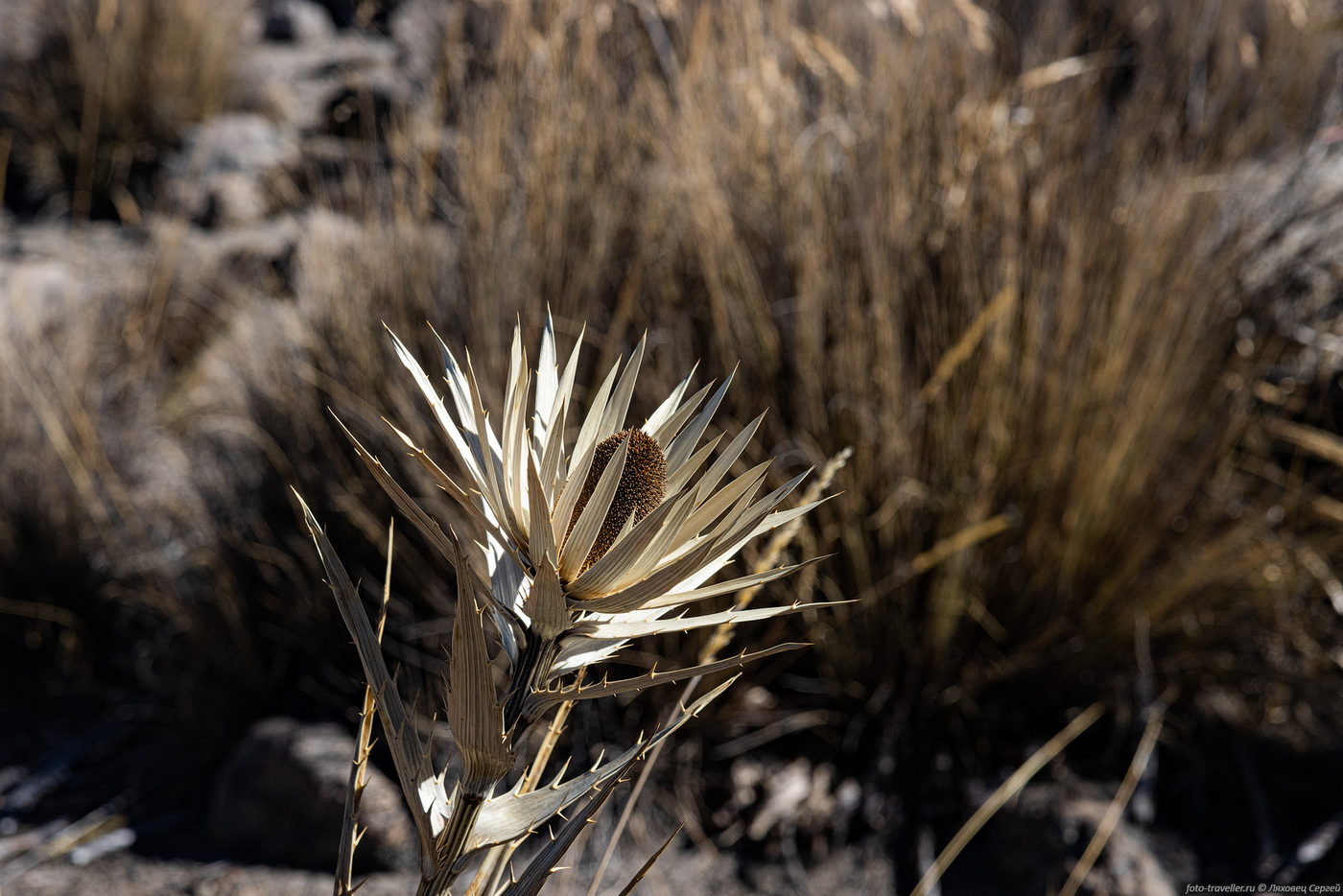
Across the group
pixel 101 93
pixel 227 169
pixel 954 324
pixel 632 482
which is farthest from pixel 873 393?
pixel 101 93

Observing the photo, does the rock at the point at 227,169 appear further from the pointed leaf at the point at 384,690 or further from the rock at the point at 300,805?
the pointed leaf at the point at 384,690

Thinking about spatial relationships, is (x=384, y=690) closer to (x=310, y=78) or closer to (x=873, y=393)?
(x=873, y=393)

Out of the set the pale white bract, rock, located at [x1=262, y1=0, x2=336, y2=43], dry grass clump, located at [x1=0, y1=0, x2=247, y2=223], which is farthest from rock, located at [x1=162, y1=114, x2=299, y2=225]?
the pale white bract

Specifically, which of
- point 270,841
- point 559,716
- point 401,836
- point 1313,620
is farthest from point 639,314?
point 559,716

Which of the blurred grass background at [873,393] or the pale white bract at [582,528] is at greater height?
the pale white bract at [582,528]

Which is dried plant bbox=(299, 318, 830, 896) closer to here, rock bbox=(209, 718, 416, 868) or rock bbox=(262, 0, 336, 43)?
rock bbox=(209, 718, 416, 868)

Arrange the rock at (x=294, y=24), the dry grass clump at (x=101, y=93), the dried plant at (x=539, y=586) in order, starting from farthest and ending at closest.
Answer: the rock at (x=294, y=24), the dry grass clump at (x=101, y=93), the dried plant at (x=539, y=586)

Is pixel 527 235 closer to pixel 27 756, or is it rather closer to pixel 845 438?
pixel 845 438


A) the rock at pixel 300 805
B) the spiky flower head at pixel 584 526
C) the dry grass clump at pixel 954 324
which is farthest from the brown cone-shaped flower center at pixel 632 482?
the rock at pixel 300 805
